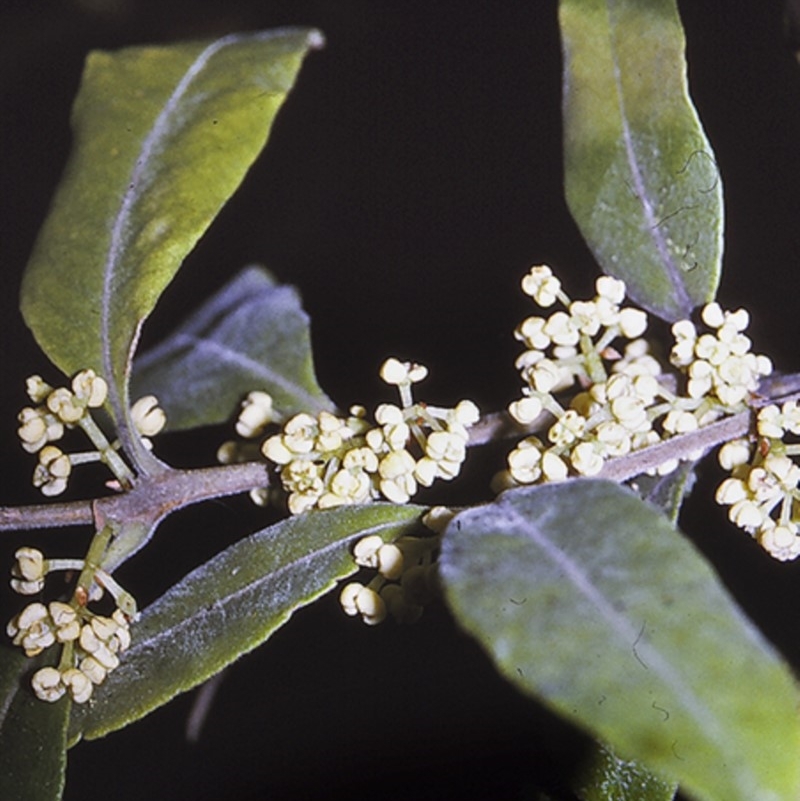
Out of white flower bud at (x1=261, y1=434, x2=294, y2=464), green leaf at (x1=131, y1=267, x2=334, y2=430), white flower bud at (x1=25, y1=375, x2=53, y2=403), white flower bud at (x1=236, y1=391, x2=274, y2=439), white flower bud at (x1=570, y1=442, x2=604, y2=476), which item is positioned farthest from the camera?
green leaf at (x1=131, y1=267, x2=334, y2=430)

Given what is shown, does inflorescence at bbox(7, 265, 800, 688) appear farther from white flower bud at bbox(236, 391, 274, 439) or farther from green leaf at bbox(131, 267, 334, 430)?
green leaf at bbox(131, 267, 334, 430)

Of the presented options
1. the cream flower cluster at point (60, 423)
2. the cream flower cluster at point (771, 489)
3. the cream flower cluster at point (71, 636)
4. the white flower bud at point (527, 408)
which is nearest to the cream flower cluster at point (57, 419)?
the cream flower cluster at point (60, 423)

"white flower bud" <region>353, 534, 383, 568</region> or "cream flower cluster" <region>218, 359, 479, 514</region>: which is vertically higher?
"cream flower cluster" <region>218, 359, 479, 514</region>

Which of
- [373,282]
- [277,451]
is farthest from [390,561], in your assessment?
[373,282]

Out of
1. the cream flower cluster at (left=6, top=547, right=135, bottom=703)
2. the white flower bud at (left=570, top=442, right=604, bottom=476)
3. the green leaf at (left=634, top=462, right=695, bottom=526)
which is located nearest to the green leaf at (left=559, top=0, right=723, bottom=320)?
the green leaf at (left=634, top=462, right=695, bottom=526)

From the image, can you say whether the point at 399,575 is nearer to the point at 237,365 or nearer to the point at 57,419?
the point at 57,419

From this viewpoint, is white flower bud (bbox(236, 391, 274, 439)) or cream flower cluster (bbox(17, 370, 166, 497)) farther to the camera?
white flower bud (bbox(236, 391, 274, 439))

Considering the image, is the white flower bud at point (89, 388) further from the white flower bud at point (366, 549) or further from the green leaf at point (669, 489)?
the green leaf at point (669, 489)

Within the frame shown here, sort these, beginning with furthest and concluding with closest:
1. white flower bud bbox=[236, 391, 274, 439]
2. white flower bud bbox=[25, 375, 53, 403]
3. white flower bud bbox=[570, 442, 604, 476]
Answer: white flower bud bbox=[236, 391, 274, 439] < white flower bud bbox=[25, 375, 53, 403] < white flower bud bbox=[570, 442, 604, 476]
